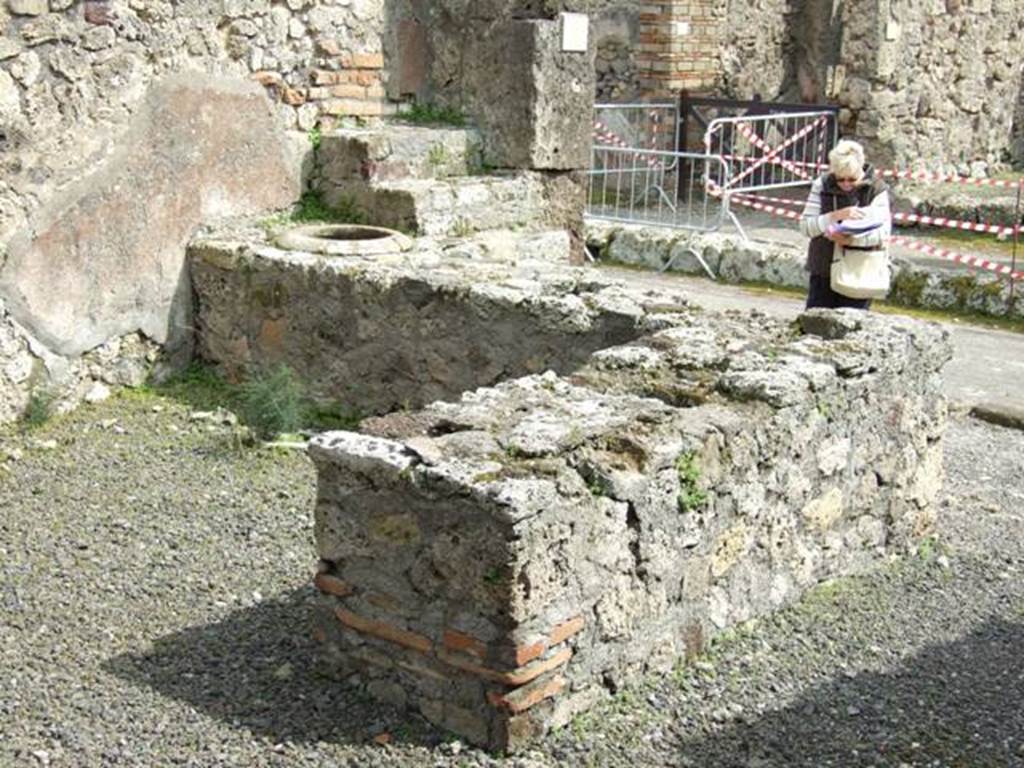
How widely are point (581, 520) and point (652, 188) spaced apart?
11.2m

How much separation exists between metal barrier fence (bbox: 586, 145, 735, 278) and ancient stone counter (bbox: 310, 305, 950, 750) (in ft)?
26.5

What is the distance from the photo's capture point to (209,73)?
7.27m

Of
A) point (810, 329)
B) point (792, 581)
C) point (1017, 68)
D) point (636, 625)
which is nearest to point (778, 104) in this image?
point (1017, 68)

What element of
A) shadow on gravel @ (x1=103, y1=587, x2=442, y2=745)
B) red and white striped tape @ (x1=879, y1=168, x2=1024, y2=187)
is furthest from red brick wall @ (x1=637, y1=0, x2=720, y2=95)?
shadow on gravel @ (x1=103, y1=587, x2=442, y2=745)

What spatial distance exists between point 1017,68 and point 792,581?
12.2m

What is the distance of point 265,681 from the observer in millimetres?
4168

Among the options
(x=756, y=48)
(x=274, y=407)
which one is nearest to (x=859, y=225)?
(x=274, y=407)

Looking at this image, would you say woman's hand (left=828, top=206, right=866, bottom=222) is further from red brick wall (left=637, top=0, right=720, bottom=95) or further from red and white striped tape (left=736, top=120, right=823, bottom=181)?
red brick wall (left=637, top=0, right=720, bottom=95)

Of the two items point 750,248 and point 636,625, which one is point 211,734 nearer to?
point 636,625

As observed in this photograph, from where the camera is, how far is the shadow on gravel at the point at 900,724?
12.8 ft

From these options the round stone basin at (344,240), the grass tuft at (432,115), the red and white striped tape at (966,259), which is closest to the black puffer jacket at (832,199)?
the round stone basin at (344,240)

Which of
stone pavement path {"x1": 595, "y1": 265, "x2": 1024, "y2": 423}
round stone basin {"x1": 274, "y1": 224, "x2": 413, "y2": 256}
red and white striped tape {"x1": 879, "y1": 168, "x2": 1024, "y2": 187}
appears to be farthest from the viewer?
red and white striped tape {"x1": 879, "y1": 168, "x2": 1024, "y2": 187}

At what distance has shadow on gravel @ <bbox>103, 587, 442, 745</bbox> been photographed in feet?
12.8

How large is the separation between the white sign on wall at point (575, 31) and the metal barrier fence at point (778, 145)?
5.35 m
